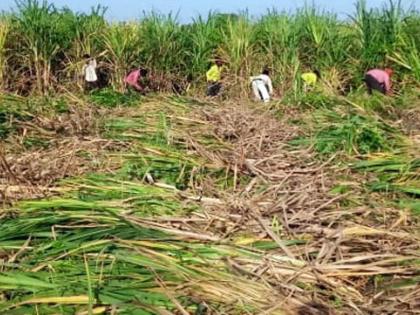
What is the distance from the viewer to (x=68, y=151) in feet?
16.6

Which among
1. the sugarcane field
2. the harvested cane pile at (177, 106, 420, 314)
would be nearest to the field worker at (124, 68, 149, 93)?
the sugarcane field

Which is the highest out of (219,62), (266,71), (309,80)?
(219,62)

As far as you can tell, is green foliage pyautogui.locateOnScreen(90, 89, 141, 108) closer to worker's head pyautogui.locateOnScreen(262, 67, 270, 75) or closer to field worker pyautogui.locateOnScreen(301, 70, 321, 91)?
field worker pyautogui.locateOnScreen(301, 70, 321, 91)

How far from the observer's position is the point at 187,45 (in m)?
13.1

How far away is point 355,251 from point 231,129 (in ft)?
8.62

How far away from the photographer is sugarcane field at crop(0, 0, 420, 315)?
2826 mm

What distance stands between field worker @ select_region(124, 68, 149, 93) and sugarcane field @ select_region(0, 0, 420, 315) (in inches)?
119

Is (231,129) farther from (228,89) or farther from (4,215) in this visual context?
(228,89)

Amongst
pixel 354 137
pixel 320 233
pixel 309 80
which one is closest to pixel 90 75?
pixel 309 80

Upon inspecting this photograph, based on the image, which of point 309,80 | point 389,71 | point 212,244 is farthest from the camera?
point 309,80

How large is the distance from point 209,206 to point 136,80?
8.49 metres

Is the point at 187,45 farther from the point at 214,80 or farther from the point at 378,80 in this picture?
the point at 378,80

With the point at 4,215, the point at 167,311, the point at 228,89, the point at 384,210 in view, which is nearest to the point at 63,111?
the point at 4,215

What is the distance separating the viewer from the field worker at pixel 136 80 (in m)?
12.1
